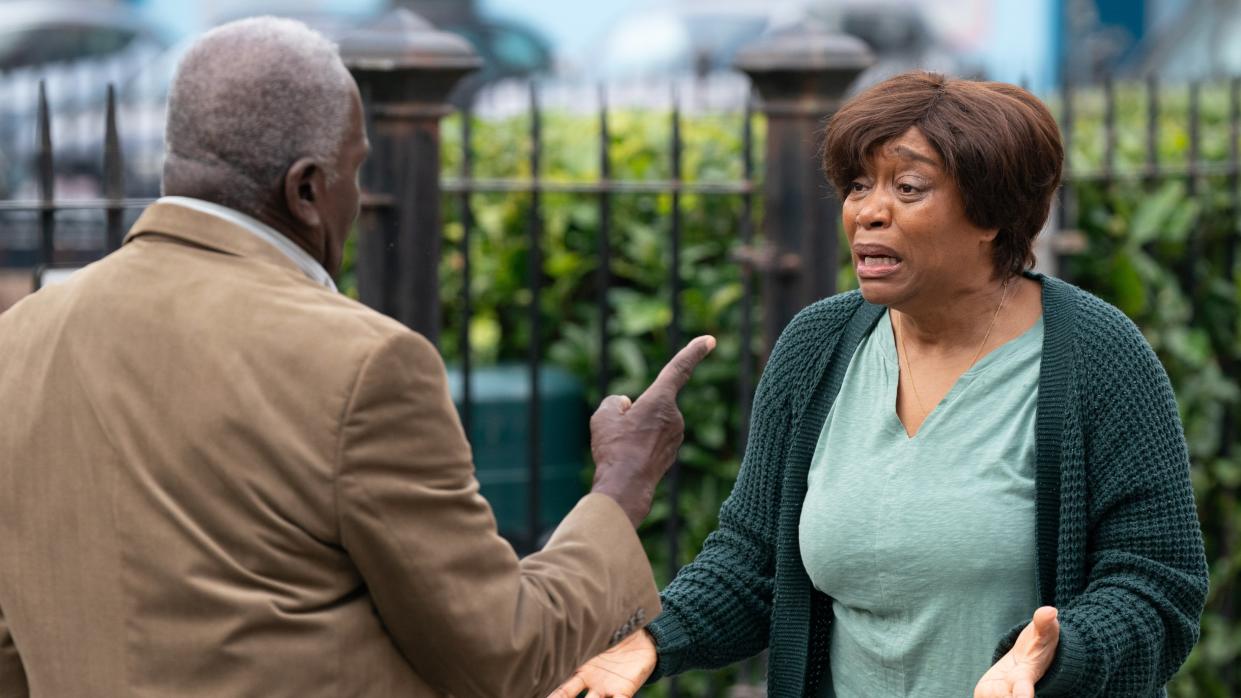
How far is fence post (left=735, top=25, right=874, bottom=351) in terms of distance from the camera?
402 cm

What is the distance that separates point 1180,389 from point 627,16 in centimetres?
1550

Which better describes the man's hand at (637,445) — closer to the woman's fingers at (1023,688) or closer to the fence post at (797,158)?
the woman's fingers at (1023,688)

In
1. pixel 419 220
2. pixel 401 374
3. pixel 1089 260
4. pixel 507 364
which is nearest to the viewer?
pixel 401 374

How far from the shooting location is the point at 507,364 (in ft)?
15.4

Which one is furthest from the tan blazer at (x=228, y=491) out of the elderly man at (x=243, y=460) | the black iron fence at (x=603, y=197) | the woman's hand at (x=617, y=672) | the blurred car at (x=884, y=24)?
the blurred car at (x=884, y=24)

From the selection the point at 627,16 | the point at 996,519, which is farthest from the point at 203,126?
the point at 627,16

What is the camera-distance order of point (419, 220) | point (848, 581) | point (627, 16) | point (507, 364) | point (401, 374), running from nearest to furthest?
1. point (401, 374)
2. point (848, 581)
3. point (419, 220)
4. point (507, 364)
5. point (627, 16)

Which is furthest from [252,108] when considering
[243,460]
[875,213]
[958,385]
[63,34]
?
[63,34]

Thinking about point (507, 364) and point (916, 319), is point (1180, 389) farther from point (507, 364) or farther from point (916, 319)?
point (916, 319)

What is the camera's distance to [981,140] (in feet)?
8.14

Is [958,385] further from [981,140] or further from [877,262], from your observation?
Result: [981,140]

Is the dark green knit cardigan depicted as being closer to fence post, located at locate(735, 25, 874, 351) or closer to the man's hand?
the man's hand

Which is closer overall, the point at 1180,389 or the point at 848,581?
the point at 848,581

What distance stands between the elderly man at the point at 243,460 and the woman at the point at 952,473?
23.7 inches
